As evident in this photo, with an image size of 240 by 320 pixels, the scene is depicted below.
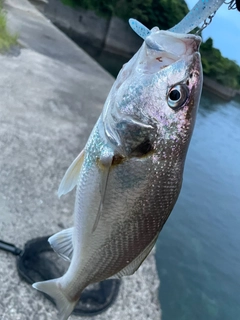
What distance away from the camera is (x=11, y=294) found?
3092 millimetres

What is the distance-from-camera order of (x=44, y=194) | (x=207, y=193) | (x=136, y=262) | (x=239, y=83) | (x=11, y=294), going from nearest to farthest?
(x=136, y=262)
(x=11, y=294)
(x=44, y=194)
(x=207, y=193)
(x=239, y=83)

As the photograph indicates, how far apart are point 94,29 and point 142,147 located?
86.5ft

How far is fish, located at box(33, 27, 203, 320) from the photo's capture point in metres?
1.53

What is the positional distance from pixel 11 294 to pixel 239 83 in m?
23.3

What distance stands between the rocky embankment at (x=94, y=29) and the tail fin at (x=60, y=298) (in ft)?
81.3

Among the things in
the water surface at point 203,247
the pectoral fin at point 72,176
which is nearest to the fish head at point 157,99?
the pectoral fin at point 72,176

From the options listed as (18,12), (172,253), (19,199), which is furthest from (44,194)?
(18,12)

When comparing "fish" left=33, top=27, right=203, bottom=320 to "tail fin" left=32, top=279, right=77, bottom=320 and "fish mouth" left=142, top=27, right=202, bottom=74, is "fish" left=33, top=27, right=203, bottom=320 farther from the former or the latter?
"tail fin" left=32, top=279, right=77, bottom=320

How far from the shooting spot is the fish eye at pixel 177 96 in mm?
1530

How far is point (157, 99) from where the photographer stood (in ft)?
5.15

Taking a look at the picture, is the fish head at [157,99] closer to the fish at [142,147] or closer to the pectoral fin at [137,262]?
the fish at [142,147]

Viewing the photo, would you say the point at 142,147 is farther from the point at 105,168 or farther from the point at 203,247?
the point at 203,247

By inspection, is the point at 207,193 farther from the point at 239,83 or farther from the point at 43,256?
the point at 239,83

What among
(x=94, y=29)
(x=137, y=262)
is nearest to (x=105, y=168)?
(x=137, y=262)
